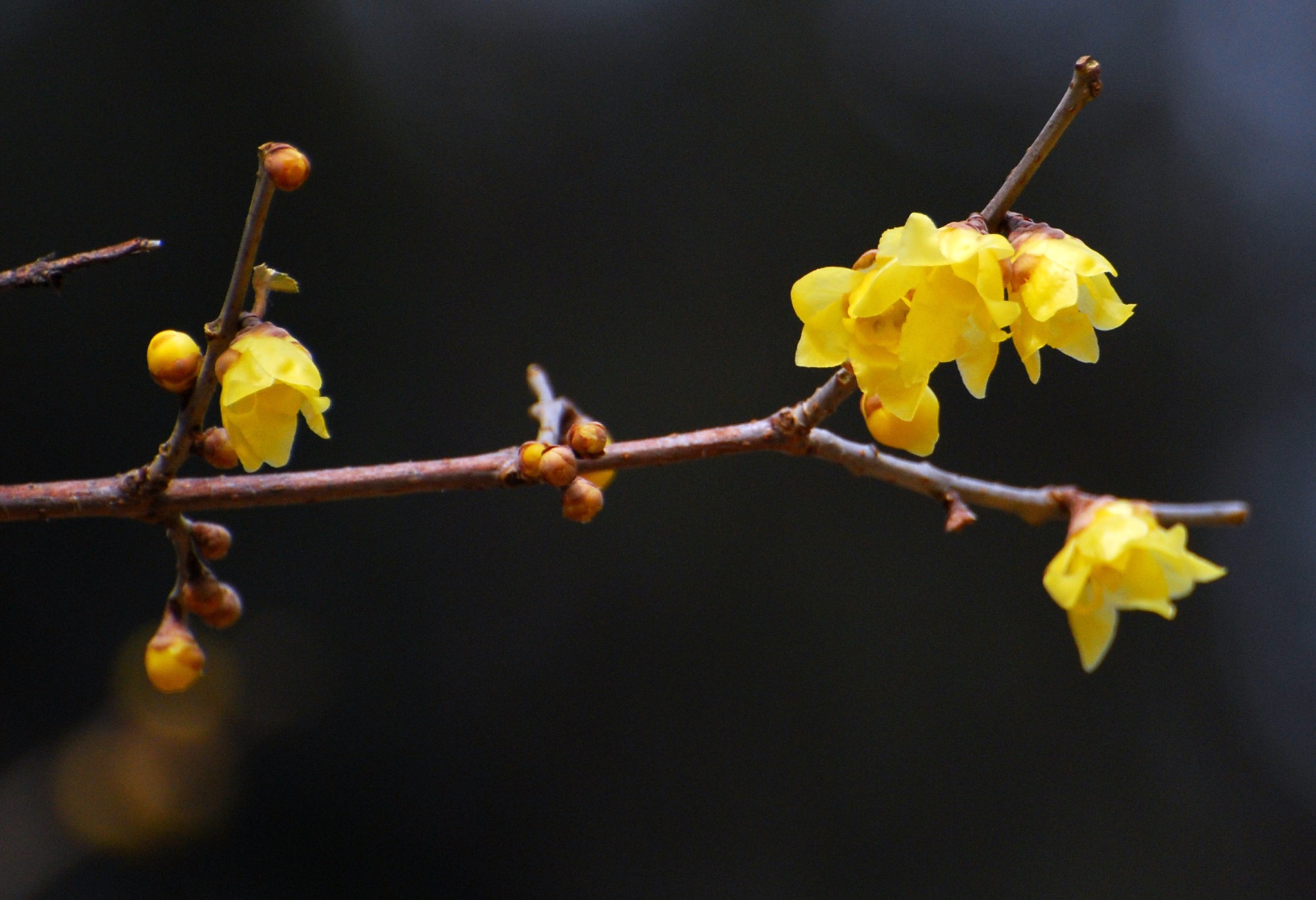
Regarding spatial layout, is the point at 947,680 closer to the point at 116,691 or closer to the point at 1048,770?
the point at 1048,770

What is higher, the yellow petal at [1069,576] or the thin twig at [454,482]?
the thin twig at [454,482]

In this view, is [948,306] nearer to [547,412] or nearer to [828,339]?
[828,339]

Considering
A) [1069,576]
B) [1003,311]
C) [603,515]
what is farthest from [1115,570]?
[603,515]

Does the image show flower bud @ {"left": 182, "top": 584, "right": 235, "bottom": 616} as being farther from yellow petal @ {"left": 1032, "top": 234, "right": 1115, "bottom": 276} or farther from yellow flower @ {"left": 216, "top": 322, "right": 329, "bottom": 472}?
yellow petal @ {"left": 1032, "top": 234, "right": 1115, "bottom": 276}

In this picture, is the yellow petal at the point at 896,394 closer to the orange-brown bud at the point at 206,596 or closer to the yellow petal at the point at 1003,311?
the yellow petal at the point at 1003,311

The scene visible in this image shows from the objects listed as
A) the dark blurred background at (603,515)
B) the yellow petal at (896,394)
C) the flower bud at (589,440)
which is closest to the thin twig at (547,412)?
the flower bud at (589,440)

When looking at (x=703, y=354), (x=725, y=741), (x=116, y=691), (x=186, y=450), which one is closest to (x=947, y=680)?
(x=725, y=741)
